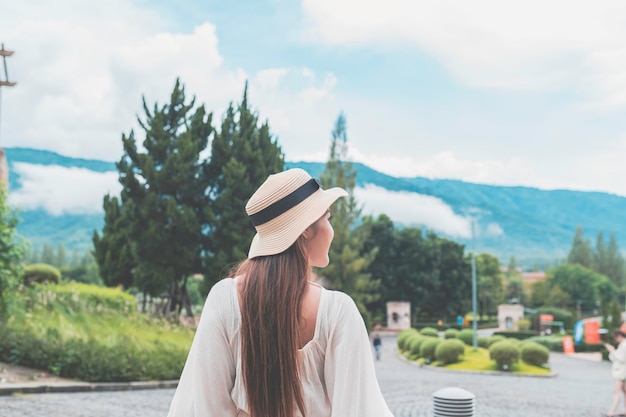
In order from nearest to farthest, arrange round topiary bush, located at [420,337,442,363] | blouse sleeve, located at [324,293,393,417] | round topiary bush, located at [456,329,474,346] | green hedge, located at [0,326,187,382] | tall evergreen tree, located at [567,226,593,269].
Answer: blouse sleeve, located at [324,293,393,417], green hedge, located at [0,326,187,382], round topiary bush, located at [420,337,442,363], round topiary bush, located at [456,329,474,346], tall evergreen tree, located at [567,226,593,269]

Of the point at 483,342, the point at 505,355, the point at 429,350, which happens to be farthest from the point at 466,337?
the point at 505,355

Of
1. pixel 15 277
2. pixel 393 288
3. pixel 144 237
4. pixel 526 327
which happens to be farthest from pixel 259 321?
pixel 526 327

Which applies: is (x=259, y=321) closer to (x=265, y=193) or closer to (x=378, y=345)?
(x=265, y=193)

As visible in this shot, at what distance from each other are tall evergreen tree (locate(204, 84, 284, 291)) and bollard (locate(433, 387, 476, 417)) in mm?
21575

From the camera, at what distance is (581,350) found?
48781 mm

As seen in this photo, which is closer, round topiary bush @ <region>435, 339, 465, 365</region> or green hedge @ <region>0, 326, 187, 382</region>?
green hedge @ <region>0, 326, 187, 382</region>

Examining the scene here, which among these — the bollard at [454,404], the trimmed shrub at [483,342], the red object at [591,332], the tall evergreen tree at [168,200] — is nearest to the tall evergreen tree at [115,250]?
the tall evergreen tree at [168,200]

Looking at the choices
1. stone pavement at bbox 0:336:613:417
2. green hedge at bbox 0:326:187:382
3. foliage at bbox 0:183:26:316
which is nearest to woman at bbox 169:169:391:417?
stone pavement at bbox 0:336:613:417

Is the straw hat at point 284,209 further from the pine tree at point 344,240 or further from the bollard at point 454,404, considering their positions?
the pine tree at point 344,240

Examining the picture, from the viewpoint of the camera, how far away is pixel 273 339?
2.15 meters

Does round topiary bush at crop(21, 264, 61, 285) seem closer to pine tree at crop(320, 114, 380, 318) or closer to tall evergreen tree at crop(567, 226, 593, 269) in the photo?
pine tree at crop(320, 114, 380, 318)

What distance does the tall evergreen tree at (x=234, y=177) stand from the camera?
29703mm

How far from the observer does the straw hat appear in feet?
7.26

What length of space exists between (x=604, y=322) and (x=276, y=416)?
4661 centimetres
